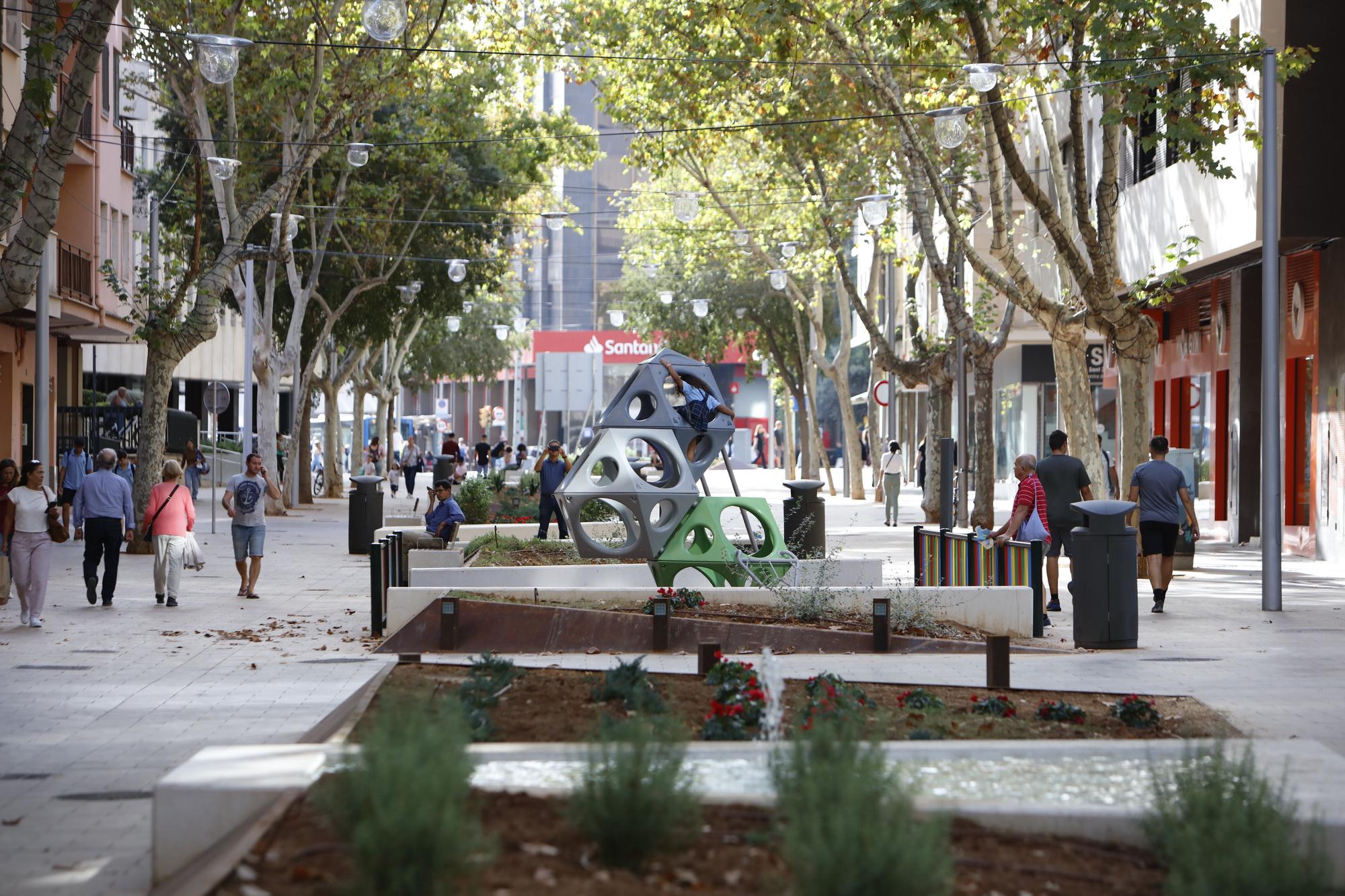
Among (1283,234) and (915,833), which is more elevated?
(1283,234)

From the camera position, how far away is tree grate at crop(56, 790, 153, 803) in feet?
26.2

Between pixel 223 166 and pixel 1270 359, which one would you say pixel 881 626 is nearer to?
pixel 1270 359

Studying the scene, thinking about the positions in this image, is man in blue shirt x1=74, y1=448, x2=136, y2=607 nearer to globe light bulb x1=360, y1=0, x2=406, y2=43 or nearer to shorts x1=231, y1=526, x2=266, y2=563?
shorts x1=231, y1=526, x2=266, y2=563

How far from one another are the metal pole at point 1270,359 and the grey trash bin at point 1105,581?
359 centimetres

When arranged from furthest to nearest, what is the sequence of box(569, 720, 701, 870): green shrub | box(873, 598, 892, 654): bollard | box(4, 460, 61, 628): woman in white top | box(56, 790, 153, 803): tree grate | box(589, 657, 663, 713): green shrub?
box(4, 460, 61, 628): woman in white top
box(873, 598, 892, 654): bollard
box(589, 657, 663, 713): green shrub
box(56, 790, 153, 803): tree grate
box(569, 720, 701, 870): green shrub

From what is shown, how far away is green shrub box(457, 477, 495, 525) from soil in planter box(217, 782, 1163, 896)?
22.5m

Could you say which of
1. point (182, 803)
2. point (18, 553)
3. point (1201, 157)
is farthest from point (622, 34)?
point (182, 803)

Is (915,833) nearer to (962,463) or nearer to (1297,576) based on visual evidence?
(1297,576)

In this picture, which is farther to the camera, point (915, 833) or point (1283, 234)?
point (1283, 234)

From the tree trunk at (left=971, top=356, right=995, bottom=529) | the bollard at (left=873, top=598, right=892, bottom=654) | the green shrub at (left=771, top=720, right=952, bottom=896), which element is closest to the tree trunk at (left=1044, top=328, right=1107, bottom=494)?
the tree trunk at (left=971, top=356, right=995, bottom=529)

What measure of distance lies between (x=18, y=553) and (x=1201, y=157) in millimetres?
12070

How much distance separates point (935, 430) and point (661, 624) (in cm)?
2104

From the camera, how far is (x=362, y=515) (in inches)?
1027

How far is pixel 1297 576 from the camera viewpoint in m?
21.0
